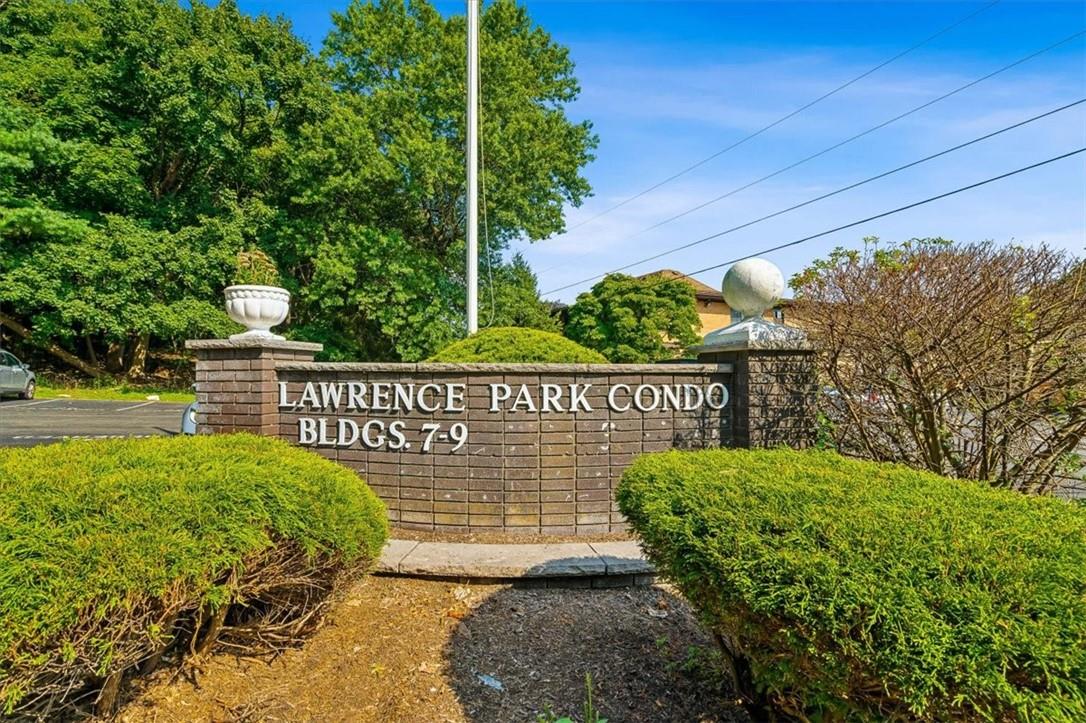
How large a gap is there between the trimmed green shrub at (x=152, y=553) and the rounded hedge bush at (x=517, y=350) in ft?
7.61

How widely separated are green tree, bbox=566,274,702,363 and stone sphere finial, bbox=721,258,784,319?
17.3 meters

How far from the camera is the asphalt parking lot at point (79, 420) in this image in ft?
32.3

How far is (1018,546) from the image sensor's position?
1476mm

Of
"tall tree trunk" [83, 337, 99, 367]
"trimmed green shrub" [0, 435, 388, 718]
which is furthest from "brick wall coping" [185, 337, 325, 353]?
"tall tree trunk" [83, 337, 99, 367]

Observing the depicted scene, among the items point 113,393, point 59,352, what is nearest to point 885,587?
point 113,393

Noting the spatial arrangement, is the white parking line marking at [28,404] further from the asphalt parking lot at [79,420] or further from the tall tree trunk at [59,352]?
the tall tree trunk at [59,352]

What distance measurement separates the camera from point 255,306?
174 inches

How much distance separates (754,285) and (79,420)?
14.1 metres

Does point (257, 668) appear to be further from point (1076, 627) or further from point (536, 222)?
point (536, 222)

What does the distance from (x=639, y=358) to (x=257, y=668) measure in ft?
63.9

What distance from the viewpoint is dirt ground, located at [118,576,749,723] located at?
7.33ft

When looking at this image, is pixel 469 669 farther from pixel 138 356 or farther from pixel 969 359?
pixel 138 356

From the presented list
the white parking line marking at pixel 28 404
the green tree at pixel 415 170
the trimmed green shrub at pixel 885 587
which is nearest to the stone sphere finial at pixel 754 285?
the trimmed green shrub at pixel 885 587

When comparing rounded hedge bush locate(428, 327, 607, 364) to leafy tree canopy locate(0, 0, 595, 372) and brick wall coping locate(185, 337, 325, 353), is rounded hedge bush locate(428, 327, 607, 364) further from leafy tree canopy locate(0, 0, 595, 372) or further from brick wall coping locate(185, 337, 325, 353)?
leafy tree canopy locate(0, 0, 595, 372)
